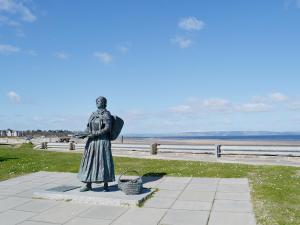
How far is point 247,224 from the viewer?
734 centimetres

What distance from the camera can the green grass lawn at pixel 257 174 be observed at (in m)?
8.10

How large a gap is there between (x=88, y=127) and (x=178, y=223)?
3.98 meters

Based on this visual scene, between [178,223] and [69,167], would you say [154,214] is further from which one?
[69,167]

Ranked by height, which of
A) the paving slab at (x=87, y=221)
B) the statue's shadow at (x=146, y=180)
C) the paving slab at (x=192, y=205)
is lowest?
the paving slab at (x=87, y=221)

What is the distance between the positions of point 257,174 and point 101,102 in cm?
647

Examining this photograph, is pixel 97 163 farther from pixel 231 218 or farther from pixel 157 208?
pixel 231 218

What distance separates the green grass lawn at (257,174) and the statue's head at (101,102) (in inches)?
177

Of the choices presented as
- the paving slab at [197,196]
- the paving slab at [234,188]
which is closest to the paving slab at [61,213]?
the paving slab at [197,196]

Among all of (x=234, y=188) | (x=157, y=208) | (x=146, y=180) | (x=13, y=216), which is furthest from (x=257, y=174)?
(x=13, y=216)

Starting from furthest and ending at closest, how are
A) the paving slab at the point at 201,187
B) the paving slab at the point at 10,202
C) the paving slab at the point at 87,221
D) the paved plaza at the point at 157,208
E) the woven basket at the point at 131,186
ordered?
the paving slab at the point at 201,187 < the woven basket at the point at 131,186 < the paving slab at the point at 10,202 < the paved plaza at the point at 157,208 < the paving slab at the point at 87,221

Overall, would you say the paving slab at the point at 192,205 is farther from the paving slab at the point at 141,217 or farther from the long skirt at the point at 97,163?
the long skirt at the point at 97,163

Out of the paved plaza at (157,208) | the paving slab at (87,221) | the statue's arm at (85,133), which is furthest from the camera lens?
the statue's arm at (85,133)

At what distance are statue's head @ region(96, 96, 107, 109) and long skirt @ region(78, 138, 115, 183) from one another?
0.88 m

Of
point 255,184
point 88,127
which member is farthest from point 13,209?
point 255,184
